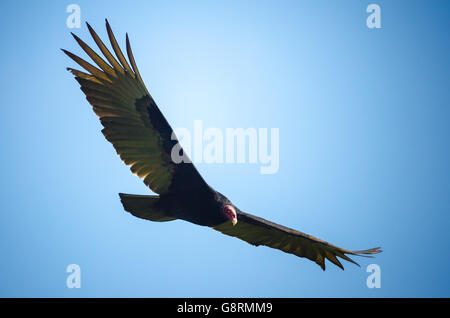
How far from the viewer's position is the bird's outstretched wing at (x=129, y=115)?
613cm

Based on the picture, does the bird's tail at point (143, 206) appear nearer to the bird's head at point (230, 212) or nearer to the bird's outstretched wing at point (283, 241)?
the bird's head at point (230, 212)

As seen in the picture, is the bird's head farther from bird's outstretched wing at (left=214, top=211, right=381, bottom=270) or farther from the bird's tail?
the bird's tail

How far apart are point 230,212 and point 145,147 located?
5.05ft

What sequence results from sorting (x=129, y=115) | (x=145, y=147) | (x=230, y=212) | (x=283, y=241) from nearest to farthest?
(x=129, y=115), (x=145, y=147), (x=230, y=212), (x=283, y=241)

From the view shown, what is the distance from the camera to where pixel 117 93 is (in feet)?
20.4

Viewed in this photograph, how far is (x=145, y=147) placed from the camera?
6375 millimetres

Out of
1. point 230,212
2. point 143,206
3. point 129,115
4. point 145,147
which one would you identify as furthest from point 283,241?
point 129,115

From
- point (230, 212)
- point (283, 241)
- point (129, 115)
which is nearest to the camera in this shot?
point (129, 115)

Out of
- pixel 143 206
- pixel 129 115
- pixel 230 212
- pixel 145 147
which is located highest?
pixel 129 115

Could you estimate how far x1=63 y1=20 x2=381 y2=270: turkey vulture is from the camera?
20.2 ft

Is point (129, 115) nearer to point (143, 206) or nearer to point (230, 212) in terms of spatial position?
point (143, 206)

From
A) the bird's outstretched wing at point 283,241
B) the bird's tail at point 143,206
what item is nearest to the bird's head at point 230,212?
the bird's outstretched wing at point 283,241
